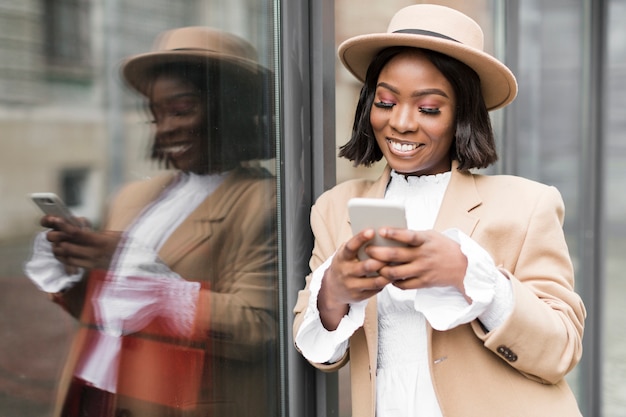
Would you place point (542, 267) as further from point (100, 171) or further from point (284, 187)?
point (100, 171)

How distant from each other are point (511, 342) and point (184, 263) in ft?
2.72

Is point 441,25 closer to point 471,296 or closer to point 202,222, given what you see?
point 471,296

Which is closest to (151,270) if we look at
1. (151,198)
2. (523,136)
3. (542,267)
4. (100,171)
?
(151,198)

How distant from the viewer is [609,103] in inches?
156

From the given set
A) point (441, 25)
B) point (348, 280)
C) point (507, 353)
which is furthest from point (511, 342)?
point (441, 25)

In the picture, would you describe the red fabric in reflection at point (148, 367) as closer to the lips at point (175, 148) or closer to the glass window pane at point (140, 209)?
the glass window pane at point (140, 209)

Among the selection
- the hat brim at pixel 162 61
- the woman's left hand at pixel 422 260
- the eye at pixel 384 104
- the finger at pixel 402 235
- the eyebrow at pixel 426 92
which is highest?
the hat brim at pixel 162 61

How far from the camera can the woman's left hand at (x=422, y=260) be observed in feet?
4.69

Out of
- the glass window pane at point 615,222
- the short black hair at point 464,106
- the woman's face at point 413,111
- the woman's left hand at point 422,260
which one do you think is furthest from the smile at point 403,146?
the glass window pane at point 615,222

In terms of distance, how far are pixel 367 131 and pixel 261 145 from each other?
360 millimetres

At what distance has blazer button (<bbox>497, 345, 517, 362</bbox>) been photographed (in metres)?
1.65

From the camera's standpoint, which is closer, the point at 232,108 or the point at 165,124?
the point at 165,124

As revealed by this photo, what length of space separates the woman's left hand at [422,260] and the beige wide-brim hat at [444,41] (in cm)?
48

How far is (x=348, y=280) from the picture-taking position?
1.54m
